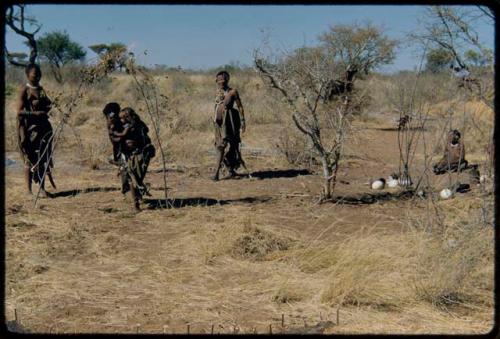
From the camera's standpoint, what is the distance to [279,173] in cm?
1176

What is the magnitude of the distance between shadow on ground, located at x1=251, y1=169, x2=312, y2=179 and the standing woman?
3790mm

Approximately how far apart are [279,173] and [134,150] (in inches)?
161

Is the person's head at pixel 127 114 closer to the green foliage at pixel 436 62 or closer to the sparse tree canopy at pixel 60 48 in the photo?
the green foliage at pixel 436 62

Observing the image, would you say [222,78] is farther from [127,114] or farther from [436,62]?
[436,62]

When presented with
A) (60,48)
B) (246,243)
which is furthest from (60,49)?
(246,243)

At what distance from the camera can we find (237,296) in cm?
533

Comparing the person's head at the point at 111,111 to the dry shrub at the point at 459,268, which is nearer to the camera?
the dry shrub at the point at 459,268

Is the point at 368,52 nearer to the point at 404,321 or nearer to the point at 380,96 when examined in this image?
the point at 380,96

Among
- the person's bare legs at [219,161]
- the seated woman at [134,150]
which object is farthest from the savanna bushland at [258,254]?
the seated woman at [134,150]

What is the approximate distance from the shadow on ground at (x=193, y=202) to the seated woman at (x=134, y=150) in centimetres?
44

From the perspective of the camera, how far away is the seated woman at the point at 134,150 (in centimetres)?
802

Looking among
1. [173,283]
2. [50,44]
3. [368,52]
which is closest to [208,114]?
[368,52]

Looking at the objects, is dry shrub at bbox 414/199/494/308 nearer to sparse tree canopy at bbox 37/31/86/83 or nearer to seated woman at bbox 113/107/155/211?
seated woman at bbox 113/107/155/211

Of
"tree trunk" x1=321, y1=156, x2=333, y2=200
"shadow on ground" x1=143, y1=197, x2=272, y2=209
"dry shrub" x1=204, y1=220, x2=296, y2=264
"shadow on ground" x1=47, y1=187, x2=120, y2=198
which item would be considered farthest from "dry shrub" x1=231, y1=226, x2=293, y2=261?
"shadow on ground" x1=47, y1=187, x2=120, y2=198
